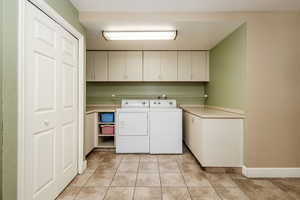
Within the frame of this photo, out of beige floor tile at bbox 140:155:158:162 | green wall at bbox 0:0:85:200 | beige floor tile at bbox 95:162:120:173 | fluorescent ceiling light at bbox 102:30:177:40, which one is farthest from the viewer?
beige floor tile at bbox 140:155:158:162

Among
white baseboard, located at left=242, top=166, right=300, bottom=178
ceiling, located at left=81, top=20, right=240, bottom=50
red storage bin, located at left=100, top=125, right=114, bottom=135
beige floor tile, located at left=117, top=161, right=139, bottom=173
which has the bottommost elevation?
beige floor tile, located at left=117, top=161, right=139, bottom=173

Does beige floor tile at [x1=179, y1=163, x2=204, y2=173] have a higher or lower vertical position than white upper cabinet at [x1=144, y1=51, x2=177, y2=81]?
lower

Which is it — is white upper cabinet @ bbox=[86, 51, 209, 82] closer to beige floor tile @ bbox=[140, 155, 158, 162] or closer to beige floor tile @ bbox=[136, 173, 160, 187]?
beige floor tile @ bbox=[140, 155, 158, 162]

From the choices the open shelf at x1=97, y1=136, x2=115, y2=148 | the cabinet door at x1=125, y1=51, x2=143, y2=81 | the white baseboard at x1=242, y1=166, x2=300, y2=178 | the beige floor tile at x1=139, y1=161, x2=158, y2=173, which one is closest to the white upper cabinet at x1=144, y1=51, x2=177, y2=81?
the cabinet door at x1=125, y1=51, x2=143, y2=81

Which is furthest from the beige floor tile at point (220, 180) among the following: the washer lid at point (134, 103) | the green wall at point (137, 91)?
the green wall at point (137, 91)

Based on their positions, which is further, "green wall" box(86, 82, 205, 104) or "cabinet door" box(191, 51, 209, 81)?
"green wall" box(86, 82, 205, 104)

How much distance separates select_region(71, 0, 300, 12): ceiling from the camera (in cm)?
217

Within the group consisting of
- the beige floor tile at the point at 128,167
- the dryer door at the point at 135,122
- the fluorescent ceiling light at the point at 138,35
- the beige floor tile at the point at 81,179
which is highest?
the fluorescent ceiling light at the point at 138,35

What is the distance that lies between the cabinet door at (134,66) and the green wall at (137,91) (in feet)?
1.11

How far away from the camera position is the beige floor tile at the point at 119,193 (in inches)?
76.0

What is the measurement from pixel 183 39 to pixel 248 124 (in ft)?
5.68

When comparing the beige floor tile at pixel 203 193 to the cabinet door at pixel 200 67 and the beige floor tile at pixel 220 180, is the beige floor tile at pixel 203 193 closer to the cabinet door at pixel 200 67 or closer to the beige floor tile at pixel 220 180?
the beige floor tile at pixel 220 180

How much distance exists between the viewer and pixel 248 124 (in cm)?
240

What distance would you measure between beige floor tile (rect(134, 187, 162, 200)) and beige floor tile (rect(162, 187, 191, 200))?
0.07 meters
